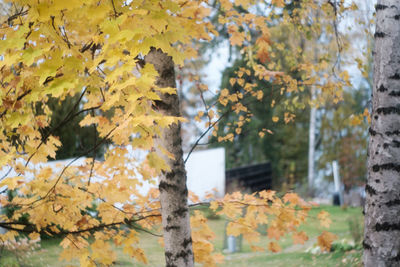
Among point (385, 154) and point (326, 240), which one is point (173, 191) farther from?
point (385, 154)

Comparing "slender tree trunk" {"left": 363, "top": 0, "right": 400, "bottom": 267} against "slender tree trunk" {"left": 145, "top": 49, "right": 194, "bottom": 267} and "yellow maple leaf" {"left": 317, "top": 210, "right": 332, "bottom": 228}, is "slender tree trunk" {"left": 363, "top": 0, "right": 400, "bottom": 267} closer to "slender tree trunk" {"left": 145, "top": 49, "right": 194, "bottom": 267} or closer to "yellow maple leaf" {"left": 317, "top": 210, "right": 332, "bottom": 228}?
"yellow maple leaf" {"left": 317, "top": 210, "right": 332, "bottom": 228}

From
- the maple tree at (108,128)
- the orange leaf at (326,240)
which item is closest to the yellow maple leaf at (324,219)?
the maple tree at (108,128)

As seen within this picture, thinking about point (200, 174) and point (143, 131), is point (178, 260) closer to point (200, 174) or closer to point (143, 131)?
point (143, 131)

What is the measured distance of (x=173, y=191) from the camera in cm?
253

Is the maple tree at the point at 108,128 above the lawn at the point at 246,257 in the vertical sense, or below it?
above

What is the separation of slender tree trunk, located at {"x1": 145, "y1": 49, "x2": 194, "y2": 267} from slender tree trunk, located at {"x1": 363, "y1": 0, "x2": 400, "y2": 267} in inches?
44.7

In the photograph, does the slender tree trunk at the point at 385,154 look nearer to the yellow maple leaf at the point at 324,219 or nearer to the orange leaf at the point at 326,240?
the orange leaf at the point at 326,240

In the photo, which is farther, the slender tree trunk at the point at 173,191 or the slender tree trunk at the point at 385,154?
the slender tree trunk at the point at 173,191

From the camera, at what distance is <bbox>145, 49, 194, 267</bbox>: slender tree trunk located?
2.53 m

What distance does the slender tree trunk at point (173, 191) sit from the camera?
2.53 m

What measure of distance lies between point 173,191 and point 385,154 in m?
1.32

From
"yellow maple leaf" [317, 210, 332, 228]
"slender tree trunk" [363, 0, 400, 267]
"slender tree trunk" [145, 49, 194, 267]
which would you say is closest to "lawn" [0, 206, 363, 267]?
"yellow maple leaf" [317, 210, 332, 228]

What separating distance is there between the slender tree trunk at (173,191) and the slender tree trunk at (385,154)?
3.73 feet

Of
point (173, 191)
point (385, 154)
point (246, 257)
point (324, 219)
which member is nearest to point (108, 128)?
point (173, 191)
